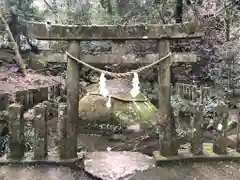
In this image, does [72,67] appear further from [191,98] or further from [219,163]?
[191,98]

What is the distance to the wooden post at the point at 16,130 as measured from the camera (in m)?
4.60

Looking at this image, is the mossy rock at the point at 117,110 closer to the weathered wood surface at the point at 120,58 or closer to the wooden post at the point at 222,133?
the wooden post at the point at 222,133

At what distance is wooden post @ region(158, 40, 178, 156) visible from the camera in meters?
4.94

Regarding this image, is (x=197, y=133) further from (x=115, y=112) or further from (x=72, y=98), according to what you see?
(x=115, y=112)

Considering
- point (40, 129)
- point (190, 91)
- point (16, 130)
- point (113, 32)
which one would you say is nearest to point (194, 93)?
point (190, 91)

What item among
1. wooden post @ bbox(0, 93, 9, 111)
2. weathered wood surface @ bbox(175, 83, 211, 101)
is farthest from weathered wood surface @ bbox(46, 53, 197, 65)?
weathered wood surface @ bbox(175, 83, 211, 101)

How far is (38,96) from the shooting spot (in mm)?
9984

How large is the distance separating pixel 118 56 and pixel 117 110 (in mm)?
4454

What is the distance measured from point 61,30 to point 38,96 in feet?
18.5

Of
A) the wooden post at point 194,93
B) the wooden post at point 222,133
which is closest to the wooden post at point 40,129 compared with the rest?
the wooden post at point 222,133

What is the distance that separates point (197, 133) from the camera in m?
4.95

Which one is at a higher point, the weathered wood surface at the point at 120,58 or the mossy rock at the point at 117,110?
the weathered wood surface at the point at 120,58

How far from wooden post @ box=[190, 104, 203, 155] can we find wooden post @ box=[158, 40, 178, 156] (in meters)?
0.35

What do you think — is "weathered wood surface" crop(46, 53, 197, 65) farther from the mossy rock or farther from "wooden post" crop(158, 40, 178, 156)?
the mossy rock
